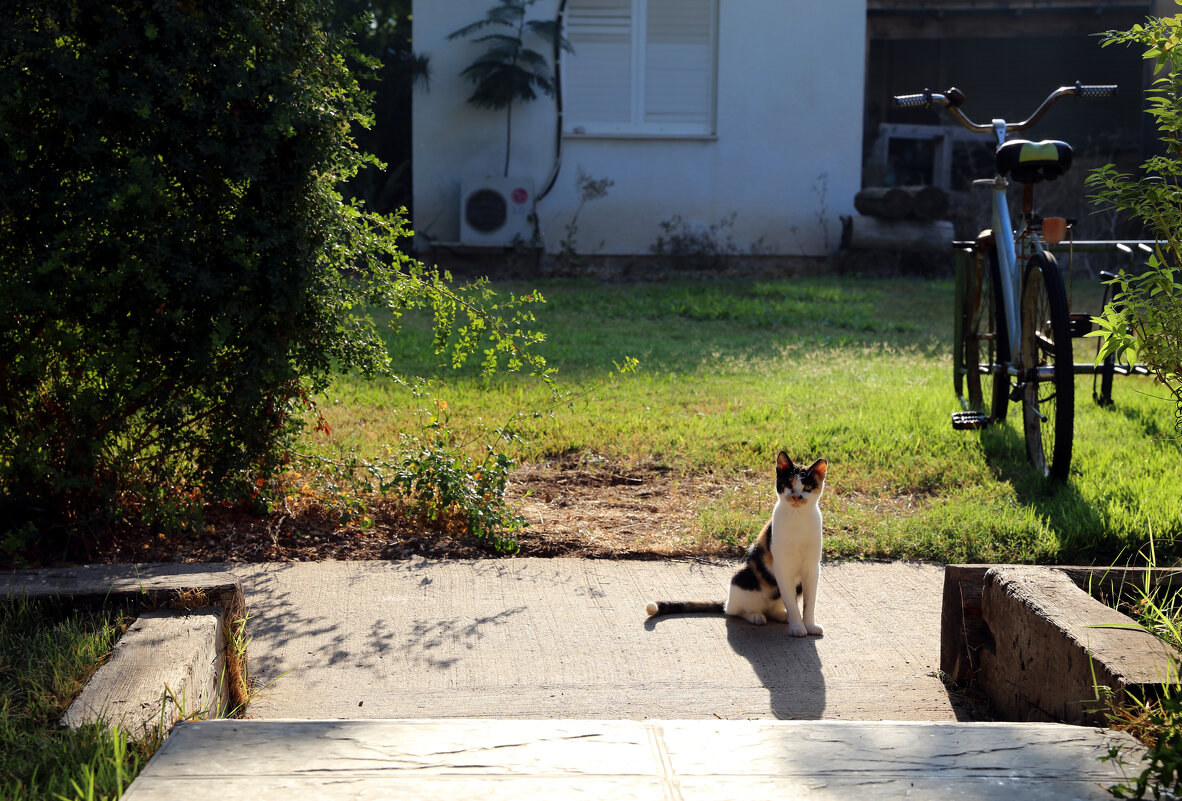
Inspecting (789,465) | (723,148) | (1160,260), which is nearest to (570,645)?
(789,465)

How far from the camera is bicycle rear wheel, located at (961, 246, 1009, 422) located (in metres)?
5.37

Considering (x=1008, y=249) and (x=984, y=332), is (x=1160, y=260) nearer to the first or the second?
(x=1008, y=249)

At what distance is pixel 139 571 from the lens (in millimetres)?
3246

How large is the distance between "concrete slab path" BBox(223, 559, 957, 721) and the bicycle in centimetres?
129

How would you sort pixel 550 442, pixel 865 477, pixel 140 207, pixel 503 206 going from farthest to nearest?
pixel 503 206 → pixel 550 442 → pixel 865 477 → pixel 140 207

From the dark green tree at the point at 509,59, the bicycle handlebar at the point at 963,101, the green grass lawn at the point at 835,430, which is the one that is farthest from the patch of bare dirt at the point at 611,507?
the dark green tree at the point at 509,59

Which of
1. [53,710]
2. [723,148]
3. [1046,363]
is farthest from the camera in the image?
[723,148]

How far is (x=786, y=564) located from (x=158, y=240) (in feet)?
7.73

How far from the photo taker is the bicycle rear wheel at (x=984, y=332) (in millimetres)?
5367

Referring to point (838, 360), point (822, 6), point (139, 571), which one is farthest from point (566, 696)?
point (822, 6)

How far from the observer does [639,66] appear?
44.6 feet

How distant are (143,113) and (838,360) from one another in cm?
591

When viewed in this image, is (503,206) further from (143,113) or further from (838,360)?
(143,113)

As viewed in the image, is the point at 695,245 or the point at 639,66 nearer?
the point at 639,66
